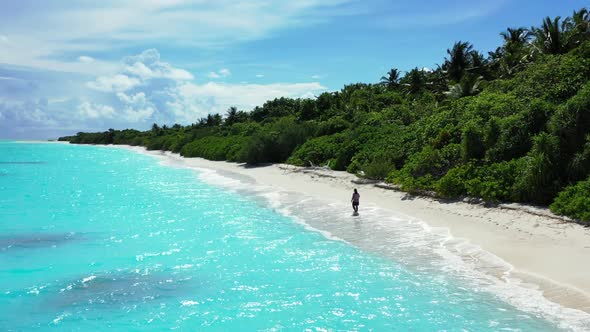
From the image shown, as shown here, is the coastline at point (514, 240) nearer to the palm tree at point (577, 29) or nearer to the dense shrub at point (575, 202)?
the dense shrub at point (575, 202)

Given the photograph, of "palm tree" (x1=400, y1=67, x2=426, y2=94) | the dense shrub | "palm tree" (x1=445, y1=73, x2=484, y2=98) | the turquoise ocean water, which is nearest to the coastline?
the dense shrub

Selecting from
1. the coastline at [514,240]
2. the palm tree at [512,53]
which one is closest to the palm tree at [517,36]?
the palm tree at [512,53]

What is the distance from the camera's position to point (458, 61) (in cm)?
5650

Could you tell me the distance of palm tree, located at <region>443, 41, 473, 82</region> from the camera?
5562 centimetres

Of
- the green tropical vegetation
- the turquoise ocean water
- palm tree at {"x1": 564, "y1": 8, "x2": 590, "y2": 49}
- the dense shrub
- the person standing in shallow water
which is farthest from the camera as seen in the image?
palm tree at {"x1": 564, "y1": 8, "x2": 590, "y2": 49}

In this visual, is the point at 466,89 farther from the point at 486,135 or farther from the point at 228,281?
the point at 228,281

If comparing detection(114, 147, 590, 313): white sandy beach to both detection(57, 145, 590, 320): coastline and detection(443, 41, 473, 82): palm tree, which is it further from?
detection(443, 41, 473, 82): palm tree

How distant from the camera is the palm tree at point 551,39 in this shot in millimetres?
41206

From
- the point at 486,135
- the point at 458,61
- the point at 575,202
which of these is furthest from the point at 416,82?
the point at 575,202

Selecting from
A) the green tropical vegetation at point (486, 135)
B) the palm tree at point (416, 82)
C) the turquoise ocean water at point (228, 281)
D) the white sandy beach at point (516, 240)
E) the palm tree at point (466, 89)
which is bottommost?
the turquoise ocean water at point (228, 281)

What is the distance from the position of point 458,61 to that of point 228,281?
50.1m

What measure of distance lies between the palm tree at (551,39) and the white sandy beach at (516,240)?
1001 inches

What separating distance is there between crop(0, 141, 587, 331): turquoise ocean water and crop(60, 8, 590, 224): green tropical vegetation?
6.61 m

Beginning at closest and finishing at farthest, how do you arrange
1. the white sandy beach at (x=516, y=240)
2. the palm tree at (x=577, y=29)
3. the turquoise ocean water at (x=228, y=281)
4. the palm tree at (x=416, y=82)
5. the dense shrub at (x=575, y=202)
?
the turquoise ocean water at (x=228, y=281)
the white sandy beach at (x=516, y=240)
the dense shrub at (x=575, y=202)
the palm tree at (x=577, y=29)
the palm tree at (x=416, y=82)
